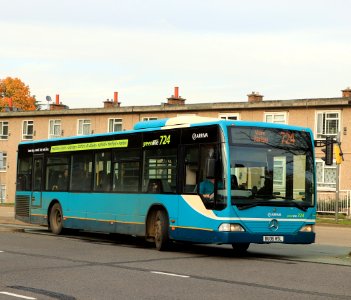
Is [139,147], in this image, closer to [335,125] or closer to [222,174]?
[222,174]

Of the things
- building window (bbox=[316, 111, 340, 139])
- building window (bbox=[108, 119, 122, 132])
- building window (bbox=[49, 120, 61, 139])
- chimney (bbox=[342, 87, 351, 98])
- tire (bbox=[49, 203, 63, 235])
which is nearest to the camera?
tire (bbox=[49, 203, 63, 235])

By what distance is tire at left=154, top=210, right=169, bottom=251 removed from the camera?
1672 cm

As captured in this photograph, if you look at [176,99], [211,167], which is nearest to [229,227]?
[211,167]

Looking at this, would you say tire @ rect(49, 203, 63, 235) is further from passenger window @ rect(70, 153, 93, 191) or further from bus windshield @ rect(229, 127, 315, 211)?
bus windshield @ rect(229, 127, 315, 211)

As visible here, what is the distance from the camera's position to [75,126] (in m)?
56.3

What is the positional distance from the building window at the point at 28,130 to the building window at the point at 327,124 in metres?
25.5

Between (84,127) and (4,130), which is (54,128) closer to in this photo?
(84,127)

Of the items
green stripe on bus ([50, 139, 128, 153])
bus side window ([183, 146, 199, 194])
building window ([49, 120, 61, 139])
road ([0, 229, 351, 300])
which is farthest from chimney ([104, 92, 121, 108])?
bus side window ([183, 146, 199, 194])

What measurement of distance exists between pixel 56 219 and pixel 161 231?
247 inches

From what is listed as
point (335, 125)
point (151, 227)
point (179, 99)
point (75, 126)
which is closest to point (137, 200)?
point (151, 227)

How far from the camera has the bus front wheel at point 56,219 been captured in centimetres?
2186

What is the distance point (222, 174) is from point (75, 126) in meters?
42.1

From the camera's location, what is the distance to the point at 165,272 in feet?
40.8

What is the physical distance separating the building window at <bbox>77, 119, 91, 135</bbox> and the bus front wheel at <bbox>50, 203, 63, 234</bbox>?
33563mm
